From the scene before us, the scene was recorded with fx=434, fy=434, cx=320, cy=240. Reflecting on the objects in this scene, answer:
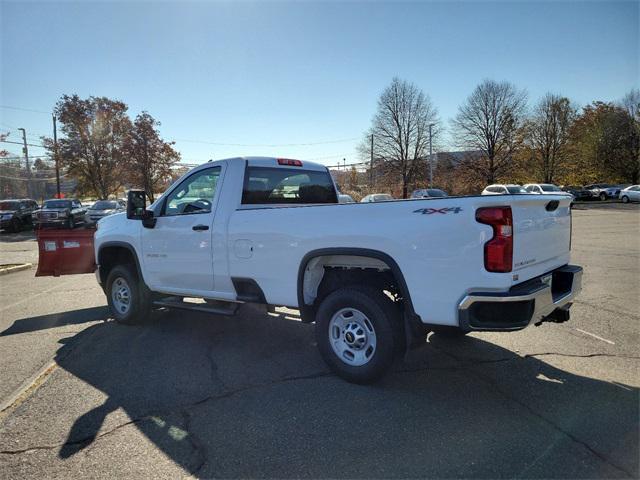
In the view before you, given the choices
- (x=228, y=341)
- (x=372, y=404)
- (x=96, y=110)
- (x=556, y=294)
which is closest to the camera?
(x=372, y=404)

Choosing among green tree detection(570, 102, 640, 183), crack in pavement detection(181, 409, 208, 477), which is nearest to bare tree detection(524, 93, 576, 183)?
green tree detection(570, 102, 640, 183)

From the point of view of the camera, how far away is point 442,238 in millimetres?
3180

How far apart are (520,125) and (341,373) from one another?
5271 centimetres

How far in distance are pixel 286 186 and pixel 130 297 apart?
2.64 meters

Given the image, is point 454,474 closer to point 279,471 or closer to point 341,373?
point 279,471

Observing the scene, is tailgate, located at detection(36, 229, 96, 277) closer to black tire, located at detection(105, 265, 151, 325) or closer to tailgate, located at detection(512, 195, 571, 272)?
black tire, located at detection(105, 265, 151, 325)

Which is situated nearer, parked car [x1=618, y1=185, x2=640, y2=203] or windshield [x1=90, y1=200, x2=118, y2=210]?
windshield [x1=90, y1=200, x2=118, y2=210]

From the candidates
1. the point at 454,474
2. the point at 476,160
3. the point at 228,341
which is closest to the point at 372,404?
the point at 454,474

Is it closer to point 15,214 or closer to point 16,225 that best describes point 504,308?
point 15,214

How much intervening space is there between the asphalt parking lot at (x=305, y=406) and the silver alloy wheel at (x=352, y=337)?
10.0 inches

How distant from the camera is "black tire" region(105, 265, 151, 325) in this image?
19.2 ft

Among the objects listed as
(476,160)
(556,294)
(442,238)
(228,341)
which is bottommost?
(228,341)

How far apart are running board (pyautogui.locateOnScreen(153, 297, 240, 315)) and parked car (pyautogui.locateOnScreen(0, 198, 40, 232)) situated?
23588 millimetres

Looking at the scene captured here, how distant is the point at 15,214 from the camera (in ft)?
80.0
